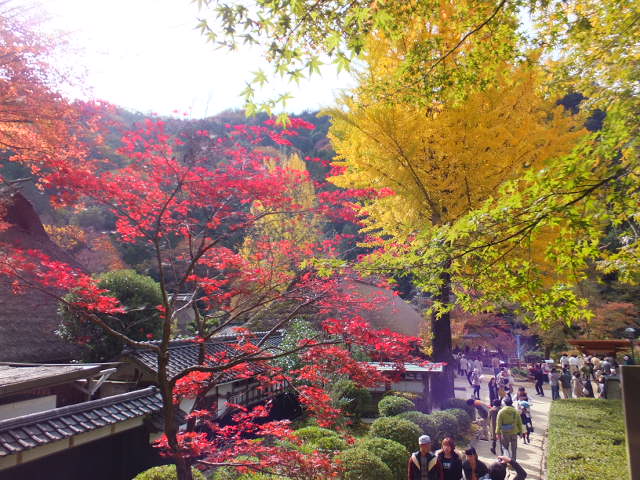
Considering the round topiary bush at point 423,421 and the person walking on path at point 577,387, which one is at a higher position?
the person walking on path at point 577,387

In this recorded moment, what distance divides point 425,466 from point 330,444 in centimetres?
263

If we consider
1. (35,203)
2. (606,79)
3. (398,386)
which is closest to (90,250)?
(35,203)

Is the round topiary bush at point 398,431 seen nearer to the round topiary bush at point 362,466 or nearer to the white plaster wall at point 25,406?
the round topiary bush at point 362,466

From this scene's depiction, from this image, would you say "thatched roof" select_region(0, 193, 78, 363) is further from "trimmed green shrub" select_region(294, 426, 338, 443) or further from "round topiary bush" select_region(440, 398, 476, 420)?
"round topiary bush" select_region(440, 398, 476, 420)

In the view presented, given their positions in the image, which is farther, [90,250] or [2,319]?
A: [90,250]

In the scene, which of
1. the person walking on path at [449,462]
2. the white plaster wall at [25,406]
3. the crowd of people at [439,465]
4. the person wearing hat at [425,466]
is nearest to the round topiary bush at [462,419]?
the crowd of people at [439,465]

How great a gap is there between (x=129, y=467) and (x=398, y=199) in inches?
253

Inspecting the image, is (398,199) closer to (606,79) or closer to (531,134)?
(531,134)

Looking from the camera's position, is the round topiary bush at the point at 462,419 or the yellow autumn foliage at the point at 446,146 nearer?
the yellow autumn foliage at the point at 446,146

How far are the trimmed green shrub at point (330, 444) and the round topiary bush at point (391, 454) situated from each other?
1.22ft

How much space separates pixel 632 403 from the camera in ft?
10.9

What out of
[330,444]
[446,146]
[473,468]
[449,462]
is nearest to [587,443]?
[473,468]

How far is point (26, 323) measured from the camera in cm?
1166

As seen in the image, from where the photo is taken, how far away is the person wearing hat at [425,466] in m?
5.32
